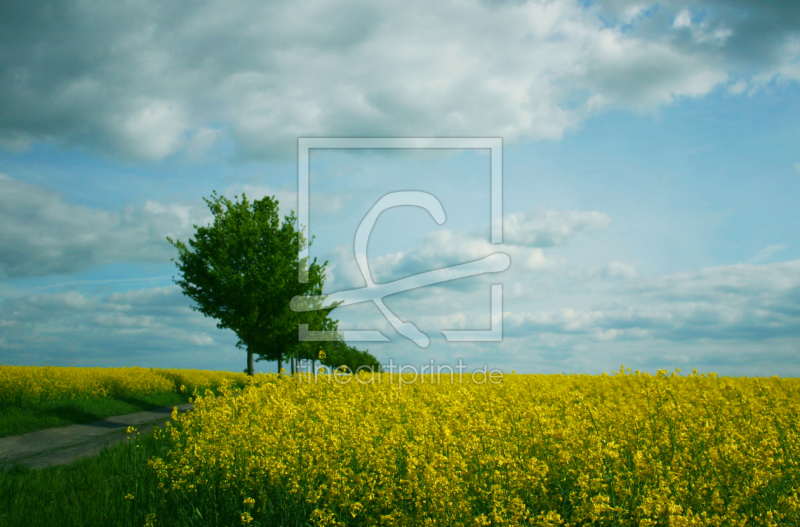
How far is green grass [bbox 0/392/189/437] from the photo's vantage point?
1329 cm

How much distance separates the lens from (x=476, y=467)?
15.4 ft

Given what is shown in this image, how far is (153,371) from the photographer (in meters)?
23.8

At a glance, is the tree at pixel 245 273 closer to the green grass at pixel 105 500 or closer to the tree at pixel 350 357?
the green grass at pixel 105 500

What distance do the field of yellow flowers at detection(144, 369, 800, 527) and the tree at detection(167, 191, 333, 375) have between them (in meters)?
12.3

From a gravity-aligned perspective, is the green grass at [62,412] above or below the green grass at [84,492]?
below

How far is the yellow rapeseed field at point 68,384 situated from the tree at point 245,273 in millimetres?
2440

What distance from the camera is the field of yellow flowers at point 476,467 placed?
13.4 ft

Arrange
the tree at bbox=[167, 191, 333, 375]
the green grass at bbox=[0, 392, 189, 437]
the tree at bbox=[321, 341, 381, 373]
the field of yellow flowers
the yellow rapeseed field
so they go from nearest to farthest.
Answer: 1. the field of yellow flowers
2. the green grass at bbox=[0, 392, 189, 437]
3. the yellow rapeseed field
4. the tree at bbox=[167, 191, 333, 375]
5. the tree at bbox=[321, 341, 381, 373]

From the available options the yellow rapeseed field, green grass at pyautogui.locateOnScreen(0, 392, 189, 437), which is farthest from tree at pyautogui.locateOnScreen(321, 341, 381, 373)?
green grass at pyautogui.locateOnScreen(0, 392, 189, 437)

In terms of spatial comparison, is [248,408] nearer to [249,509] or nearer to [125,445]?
[249,509]

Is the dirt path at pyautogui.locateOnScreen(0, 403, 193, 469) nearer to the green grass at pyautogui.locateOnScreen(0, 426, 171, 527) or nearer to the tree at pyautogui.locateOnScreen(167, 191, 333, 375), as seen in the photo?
the green grass at pyautogui.locateOnScreen(0, 426, 171, 527)

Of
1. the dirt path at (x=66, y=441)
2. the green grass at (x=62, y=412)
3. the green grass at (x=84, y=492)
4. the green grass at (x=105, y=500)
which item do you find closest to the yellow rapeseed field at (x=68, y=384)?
the green grass at (x=62, y=412)

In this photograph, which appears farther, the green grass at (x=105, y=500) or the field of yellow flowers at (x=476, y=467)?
the green grass at (x=105, y=500)

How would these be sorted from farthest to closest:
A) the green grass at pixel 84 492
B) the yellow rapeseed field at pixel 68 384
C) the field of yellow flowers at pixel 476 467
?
the yellow rapeseed field at pixel 68 384 → the green grass at pixel 84 492 → the field of yellow flowers at pixel 476 467
